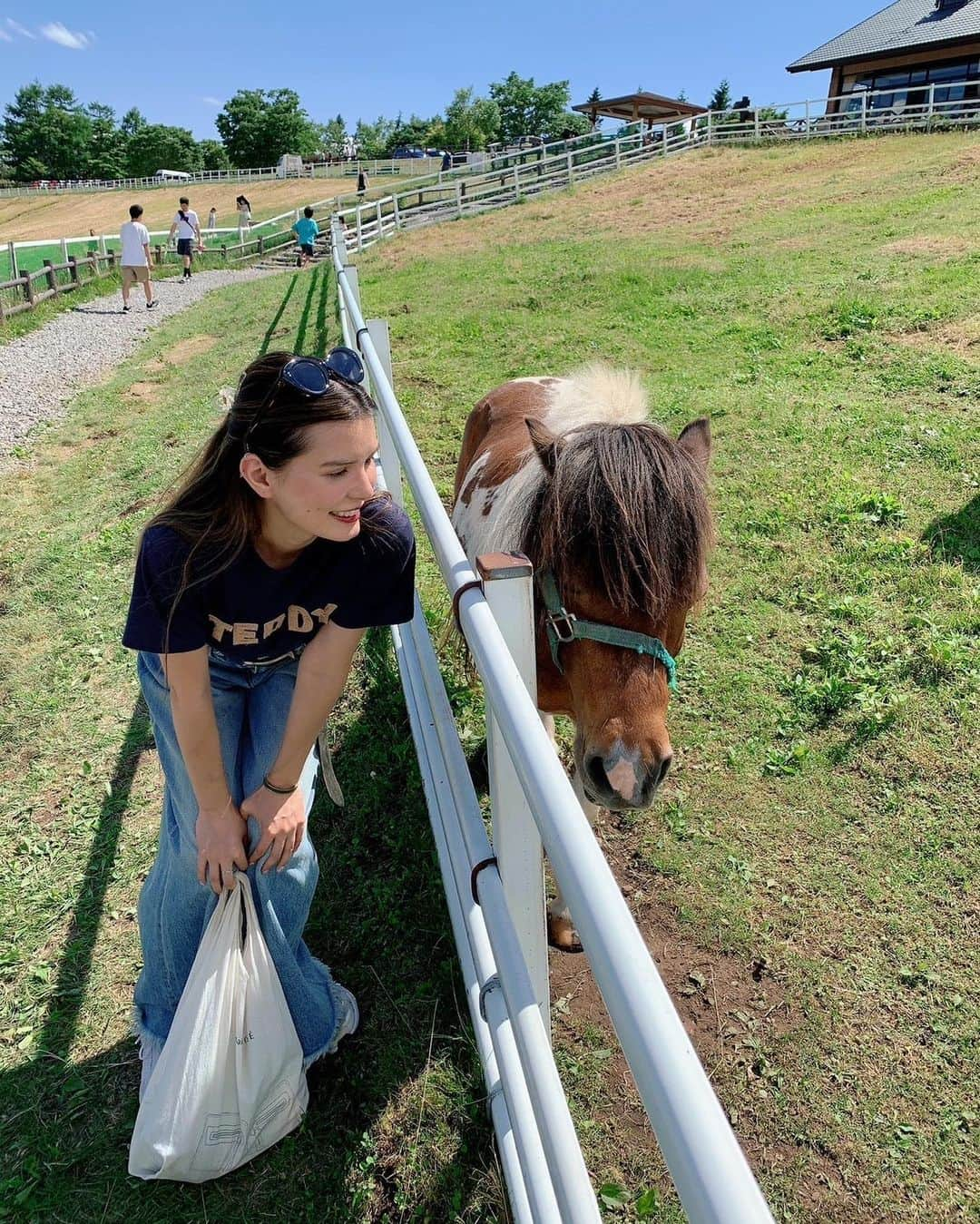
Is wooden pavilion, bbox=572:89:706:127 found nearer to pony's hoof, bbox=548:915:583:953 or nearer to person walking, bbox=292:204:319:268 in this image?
person walking, bbox=292:204:319:268

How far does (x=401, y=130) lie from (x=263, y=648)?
4508 inches

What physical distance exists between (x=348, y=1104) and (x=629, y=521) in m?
1.94

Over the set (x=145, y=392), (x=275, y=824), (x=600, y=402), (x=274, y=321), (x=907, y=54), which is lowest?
(x=145, y=392)

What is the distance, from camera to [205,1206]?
2092 mm

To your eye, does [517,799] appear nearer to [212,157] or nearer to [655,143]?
[655,143]

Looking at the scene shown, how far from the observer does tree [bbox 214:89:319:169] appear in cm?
8538

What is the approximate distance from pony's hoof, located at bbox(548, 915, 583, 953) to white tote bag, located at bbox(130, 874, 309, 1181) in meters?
1.11

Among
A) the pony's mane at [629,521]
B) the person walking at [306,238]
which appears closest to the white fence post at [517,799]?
the pony's mane at [629,521]

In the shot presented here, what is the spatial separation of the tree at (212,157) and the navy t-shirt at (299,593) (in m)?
105

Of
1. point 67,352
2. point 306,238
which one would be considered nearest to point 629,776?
point 67,352

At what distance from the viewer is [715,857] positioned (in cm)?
313

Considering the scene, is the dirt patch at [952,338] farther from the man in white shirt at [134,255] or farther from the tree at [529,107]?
the tree at [529,107]

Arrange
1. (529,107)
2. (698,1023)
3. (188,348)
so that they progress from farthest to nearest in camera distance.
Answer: (529,107) < (188,348) < (698,1023)

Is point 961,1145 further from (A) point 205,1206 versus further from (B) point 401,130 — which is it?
(B) point 401,130
